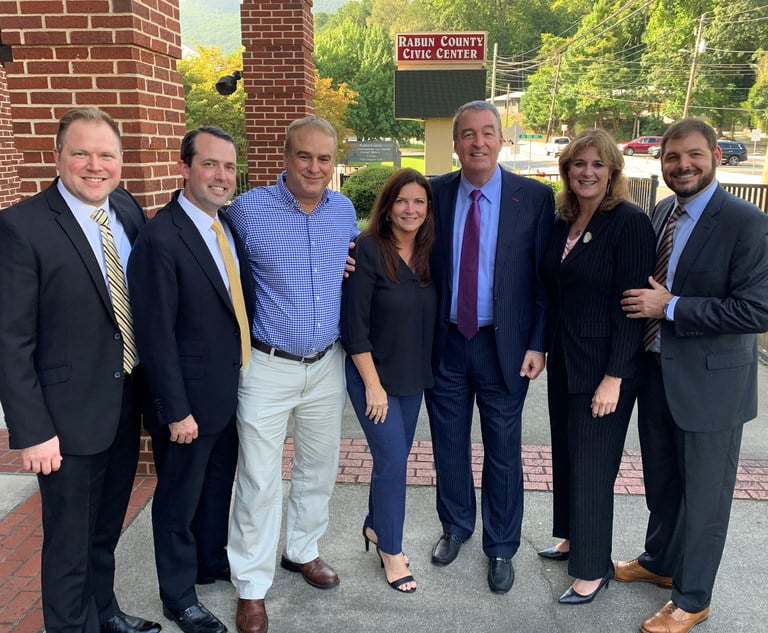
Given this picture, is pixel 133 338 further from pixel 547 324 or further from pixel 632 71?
pixel 632 71

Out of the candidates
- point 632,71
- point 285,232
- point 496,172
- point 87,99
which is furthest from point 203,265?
point 632,71

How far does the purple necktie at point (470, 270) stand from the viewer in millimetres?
3156

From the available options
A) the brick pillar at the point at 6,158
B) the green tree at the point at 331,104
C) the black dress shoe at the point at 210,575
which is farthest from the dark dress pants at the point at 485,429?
the green tree at the point at 331,104

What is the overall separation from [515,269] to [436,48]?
51.0ft

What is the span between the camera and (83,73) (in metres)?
3.70

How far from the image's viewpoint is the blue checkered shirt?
9.30ft

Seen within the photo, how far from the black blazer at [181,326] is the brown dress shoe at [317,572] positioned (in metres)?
0.97

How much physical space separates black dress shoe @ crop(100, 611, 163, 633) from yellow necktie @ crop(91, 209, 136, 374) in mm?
1123

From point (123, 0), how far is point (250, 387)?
236 cm

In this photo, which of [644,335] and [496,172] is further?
[496,172]

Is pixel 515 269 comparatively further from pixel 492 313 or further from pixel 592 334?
pixel 592 334

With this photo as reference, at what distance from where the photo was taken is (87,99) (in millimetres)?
3717

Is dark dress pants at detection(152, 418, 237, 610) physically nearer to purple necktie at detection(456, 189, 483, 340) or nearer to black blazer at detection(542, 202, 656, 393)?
purple necktie at detection(456, 189, 483, 340)

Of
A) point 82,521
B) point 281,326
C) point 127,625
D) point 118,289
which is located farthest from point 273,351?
point 127,625
